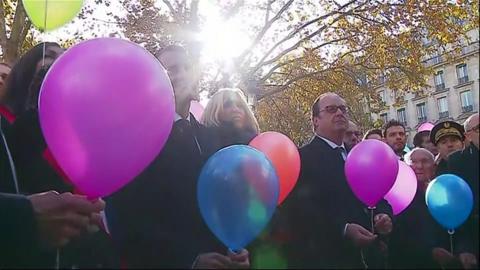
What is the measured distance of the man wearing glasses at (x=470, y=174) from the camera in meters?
2.88

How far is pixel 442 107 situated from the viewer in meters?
39.8

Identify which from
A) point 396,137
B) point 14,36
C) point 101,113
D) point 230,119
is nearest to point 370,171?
point 230,119

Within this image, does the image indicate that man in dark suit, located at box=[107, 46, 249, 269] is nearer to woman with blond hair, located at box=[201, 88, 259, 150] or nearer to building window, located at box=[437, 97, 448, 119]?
woman with blond hair, located at box=[201, 88, 259, 150]

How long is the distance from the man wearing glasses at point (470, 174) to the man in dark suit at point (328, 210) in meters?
0.55

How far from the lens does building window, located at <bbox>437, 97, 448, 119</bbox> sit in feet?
129

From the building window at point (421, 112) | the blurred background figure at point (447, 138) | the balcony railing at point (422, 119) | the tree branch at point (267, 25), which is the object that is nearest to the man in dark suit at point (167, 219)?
the blurred background figure at point (447, 138)

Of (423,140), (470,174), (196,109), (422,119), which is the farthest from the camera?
(422,119)

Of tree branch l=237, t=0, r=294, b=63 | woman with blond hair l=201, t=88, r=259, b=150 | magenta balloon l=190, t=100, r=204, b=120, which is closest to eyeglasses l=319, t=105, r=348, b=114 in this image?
woman with blond hair l=201, t=88, r=259, b=150

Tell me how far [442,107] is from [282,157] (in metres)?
39.5

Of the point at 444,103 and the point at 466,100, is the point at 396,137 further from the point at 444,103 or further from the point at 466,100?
the point at 444,103

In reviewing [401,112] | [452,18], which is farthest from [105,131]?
[401,112]

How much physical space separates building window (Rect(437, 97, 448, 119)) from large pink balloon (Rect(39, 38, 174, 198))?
132 ft

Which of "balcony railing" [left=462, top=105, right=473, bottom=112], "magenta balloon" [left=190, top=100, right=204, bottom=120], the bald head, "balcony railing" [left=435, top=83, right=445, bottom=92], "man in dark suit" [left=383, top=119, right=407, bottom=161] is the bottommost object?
"balcony railing" [left=462, top=105, right=473, bottom=112]

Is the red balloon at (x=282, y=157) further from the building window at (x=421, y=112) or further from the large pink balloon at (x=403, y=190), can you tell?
the building window at (x=421, y=112)
